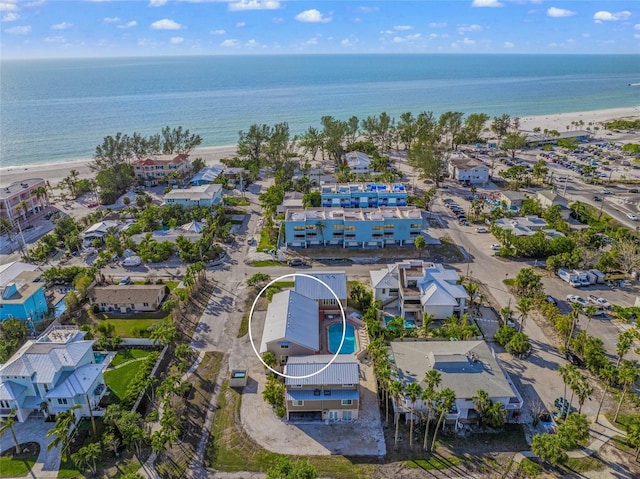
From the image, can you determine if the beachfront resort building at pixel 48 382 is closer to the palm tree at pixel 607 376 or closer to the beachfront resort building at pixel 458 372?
the beachfront resort building at pixel 458 372

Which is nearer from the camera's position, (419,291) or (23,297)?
(23,297)

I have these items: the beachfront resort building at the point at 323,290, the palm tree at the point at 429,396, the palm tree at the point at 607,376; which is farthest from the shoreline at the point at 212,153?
the palm tree at the point at 607,376

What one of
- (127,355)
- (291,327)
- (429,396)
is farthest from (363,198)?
(429,396)

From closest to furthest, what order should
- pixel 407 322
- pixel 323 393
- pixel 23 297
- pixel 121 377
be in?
pixel 323 393
pixel 121 377
pixel 23 297
pixel 407 322

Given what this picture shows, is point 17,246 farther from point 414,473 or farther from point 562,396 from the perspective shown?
point 562,396

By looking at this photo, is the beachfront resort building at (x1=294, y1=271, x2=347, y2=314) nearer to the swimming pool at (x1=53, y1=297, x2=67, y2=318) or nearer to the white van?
the white van

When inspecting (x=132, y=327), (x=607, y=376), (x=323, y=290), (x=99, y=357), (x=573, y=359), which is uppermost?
(x=323, y=290)

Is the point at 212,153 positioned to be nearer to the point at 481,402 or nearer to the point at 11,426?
the point at 11,426

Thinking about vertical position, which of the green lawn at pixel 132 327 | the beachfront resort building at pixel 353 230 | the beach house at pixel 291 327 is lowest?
the green lawn at pixel 132 327
